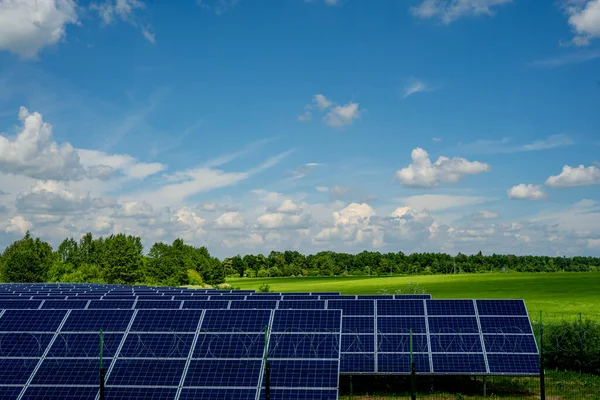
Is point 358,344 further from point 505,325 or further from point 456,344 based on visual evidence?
point 505,325

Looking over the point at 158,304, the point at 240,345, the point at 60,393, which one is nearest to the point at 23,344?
the point at 60,393

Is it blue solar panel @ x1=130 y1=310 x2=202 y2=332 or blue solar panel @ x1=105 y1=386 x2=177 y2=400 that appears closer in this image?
blue solar panel @ x1=105 y1=386 x2=177 y2=400

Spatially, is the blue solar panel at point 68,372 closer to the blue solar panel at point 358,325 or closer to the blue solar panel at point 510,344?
the blue solar panel at point 358,325

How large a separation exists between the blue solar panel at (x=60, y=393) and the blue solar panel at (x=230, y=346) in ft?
12.6

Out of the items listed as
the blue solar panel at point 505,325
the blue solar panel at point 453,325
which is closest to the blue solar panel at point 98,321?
the blue solar panel at point 453,325

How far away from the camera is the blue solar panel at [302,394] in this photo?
2056 cm

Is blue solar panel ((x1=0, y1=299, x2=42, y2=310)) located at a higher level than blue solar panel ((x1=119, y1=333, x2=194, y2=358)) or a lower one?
higher

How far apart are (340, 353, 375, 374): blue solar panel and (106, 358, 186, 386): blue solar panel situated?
7.90 m

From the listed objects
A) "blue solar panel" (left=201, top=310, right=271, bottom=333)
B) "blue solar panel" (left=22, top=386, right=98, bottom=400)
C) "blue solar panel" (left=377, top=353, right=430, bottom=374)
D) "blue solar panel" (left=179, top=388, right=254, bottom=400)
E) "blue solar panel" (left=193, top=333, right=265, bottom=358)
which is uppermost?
"blue solar panel" (left=201, top=310, right=271, bottom=333)

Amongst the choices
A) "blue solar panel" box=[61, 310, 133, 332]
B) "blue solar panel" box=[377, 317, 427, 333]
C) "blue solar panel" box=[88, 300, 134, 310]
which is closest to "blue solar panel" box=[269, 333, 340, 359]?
"blue solar panel" box=[61, 310, 133, 332]

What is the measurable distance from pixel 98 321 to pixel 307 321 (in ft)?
28.5

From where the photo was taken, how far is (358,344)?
28516mm

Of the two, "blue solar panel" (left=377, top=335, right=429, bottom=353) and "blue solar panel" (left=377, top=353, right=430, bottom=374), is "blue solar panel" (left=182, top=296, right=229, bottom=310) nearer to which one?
"blue solar panel" (left=377, top=335, right=429, bottom=353)

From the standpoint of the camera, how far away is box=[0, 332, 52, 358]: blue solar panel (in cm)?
2366
